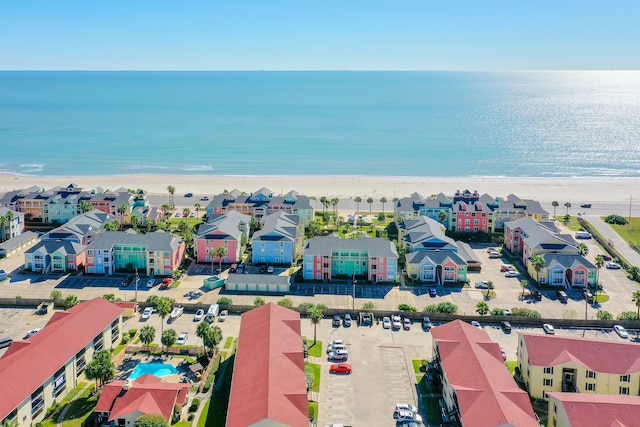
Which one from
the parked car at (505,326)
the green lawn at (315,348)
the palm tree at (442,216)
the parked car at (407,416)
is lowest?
the parked car at (407,416)

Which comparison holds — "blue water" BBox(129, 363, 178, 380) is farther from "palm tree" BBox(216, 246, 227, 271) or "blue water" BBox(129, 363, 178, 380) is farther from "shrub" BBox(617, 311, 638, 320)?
"shrub" BBox(617, 311, 638, 320)

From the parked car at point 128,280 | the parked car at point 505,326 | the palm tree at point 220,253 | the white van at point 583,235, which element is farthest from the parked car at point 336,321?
the white van at point 583,235

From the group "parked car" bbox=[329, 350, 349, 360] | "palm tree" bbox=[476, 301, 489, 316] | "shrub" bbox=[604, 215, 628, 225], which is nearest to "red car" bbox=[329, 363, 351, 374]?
"parked car" bbox=[329, 350, 349, 360]

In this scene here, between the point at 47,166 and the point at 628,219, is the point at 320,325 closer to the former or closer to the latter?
the point at 628,219

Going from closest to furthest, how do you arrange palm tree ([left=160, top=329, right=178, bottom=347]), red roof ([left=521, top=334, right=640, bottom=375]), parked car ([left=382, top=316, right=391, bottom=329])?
red roof ([left=521, top=334, right=640, bottom=375]) → palm tree ([left=160, top=329, right=178, bottom=347]) → parked car ([left=382, top=316, right=391, bottom=329])

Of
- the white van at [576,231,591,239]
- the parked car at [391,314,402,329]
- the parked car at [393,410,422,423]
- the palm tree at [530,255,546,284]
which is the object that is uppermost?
the white van at [576,231,591,239]

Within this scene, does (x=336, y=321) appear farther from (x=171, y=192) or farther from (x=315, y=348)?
(x=171, y=192)

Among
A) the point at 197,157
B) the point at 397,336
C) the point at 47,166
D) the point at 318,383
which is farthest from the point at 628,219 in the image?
the point at 47,166

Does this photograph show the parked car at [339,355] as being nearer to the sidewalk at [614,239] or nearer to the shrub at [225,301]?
the shrub at [225,301]

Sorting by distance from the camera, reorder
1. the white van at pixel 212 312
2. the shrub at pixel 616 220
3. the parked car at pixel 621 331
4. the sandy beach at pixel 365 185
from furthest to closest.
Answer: the sandy beach at pixel 365 185, the shrub at pixel 616 220, the white van at pixel 212 312, the parked car at pixel 621 331
